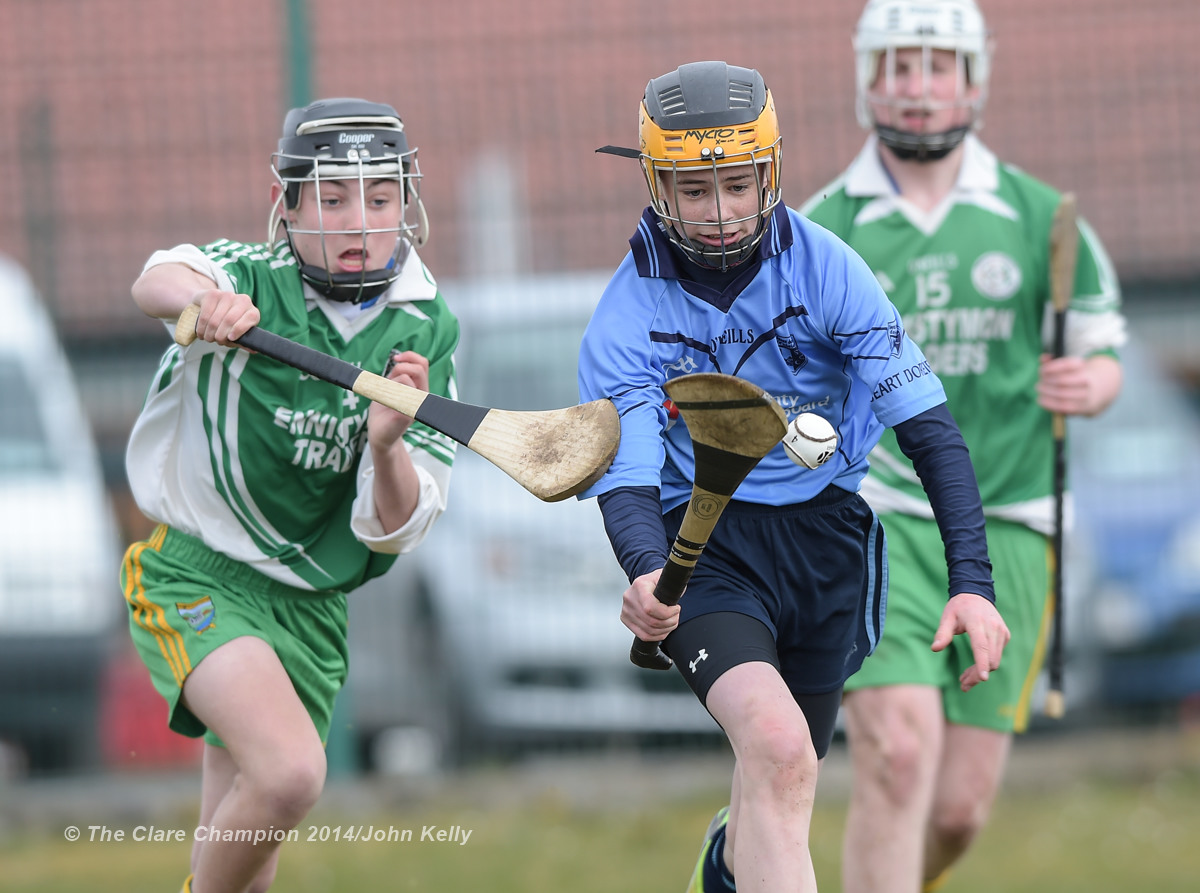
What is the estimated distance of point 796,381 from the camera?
13.4ft

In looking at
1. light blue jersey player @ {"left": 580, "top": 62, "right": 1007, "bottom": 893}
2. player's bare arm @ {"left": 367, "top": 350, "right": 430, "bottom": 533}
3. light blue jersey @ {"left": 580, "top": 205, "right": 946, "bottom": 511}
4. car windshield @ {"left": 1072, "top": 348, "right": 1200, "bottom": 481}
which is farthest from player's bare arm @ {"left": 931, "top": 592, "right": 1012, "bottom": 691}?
car windshield @ {"left": 1072, "top": 348, "right": 1200, "bottom": 481}

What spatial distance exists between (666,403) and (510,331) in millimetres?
3969

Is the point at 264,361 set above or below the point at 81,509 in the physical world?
above

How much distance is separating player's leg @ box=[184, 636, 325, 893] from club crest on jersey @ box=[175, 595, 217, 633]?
0.29 feet

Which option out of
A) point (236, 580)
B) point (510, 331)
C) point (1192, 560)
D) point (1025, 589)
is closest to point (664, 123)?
point (236, 580)

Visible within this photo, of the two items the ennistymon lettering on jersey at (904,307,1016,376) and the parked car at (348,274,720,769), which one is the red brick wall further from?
the ennistymon lettering on jersey at (904,307,1016,376)

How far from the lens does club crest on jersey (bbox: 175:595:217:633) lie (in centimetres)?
455

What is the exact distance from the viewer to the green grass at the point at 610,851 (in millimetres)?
6762

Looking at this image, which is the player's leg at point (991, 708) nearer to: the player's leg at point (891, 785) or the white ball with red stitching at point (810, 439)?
the player's leg at point (891, 785)

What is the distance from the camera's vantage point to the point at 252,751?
4.35 meters

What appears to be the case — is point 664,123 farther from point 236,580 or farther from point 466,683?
point 466,683

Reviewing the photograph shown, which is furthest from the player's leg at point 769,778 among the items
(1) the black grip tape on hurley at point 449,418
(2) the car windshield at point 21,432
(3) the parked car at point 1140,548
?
(2) the car windshield at point 21,432

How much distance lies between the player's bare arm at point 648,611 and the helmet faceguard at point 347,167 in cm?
125

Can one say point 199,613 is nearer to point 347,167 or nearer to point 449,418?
point 449,418
